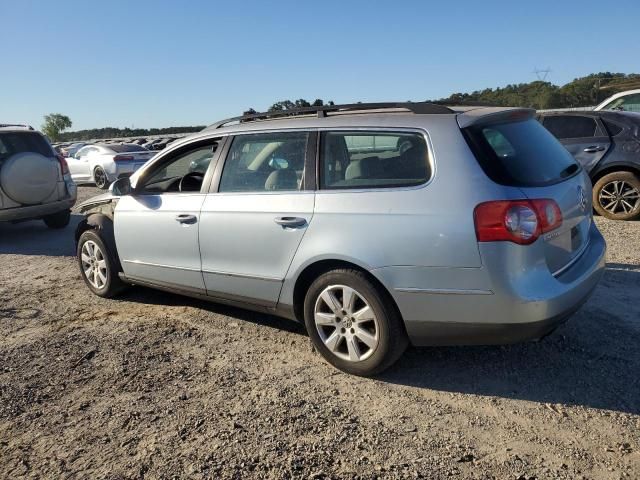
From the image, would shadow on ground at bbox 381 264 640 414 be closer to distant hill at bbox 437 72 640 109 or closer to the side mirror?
the side mirror

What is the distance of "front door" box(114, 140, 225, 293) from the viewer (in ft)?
14.5

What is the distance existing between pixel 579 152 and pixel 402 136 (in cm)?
596

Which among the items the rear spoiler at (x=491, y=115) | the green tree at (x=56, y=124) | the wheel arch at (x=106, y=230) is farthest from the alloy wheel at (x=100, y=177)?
the green tree at (x=56, y=124)

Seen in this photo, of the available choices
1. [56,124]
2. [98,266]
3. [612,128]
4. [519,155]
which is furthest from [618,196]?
[56,124]

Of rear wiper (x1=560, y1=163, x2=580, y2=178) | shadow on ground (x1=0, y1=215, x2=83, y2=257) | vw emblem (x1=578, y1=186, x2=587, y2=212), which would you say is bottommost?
shadow on ground (x1=0, y1=215, x2=83, y2=257)

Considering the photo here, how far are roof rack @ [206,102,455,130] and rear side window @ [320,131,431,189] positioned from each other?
262 millimetres

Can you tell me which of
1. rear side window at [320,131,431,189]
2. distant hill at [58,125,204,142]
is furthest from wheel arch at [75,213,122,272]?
distant hill at [58,125,204,142]

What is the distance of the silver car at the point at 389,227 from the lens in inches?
121

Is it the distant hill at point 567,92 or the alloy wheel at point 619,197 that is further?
the distant hill at point 567,92

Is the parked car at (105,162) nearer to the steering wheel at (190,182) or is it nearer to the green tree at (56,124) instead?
the steering wheel at (190,182)

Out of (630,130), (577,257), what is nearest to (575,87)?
(630,130)

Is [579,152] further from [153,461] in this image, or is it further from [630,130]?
[153,461]

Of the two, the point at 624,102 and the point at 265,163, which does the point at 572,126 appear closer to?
the point at 624,102

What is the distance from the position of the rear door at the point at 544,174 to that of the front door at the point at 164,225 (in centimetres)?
215
